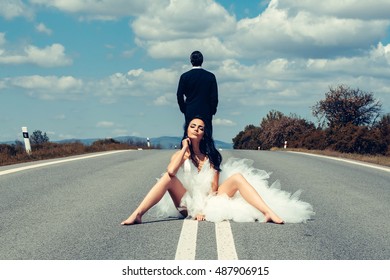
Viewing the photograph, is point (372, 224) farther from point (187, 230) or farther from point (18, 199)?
point (18, 199)

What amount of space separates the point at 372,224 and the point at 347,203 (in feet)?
5.53

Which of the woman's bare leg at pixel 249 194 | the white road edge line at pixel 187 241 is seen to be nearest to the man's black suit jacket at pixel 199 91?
the woman's bare leg at pixel 249 194

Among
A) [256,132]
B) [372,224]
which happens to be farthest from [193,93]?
[256,132]

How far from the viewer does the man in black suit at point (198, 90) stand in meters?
7.70

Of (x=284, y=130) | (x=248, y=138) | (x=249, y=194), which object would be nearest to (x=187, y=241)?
(x=249, y=194)

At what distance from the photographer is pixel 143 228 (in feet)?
20.0

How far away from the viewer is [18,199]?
8.33 metres

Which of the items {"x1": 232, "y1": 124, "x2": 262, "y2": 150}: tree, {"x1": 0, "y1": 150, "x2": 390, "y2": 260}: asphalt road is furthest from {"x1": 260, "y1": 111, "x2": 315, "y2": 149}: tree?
{"x1": 0, "y1": 150, "x2": 390, "y2": 260}: asphalt road

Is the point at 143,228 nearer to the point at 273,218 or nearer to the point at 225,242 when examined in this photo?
the point at 225,242

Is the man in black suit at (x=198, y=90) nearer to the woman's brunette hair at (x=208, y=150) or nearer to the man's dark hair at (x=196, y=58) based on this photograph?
the man's dark hair at (x=196, y=58)

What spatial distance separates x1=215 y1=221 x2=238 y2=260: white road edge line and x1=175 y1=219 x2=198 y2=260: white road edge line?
0.25 meters

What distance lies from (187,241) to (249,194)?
1.31m

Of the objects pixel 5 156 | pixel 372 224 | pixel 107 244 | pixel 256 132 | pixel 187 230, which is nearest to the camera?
pixel 107 244

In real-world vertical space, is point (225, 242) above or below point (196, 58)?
below
